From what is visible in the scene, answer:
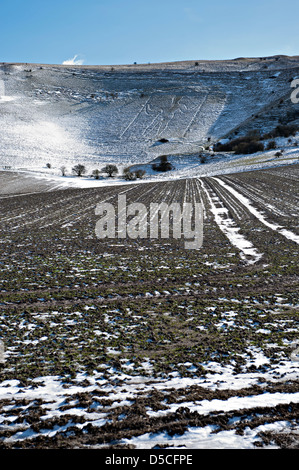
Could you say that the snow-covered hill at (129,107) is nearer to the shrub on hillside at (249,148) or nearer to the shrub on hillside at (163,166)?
the shrub on hillside at (163,166)

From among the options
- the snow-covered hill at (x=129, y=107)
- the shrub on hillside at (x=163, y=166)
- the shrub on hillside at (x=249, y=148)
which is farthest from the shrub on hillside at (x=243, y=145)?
the shrub on hillside at (x=163, y=166)

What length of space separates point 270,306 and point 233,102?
101 meters

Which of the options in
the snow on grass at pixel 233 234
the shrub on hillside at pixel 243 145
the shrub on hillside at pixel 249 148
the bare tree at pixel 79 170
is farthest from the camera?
the shrub on hillside at pixel 243 145

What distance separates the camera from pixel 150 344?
7816 mm

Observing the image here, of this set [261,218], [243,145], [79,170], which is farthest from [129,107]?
[261,218]

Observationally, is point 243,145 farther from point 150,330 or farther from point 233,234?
point 150,330

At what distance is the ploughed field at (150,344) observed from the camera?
17.4ft

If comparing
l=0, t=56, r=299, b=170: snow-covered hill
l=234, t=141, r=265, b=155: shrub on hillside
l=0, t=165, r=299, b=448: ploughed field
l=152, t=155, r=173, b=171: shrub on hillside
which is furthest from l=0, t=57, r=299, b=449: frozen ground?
l=0, t=56, r=299, b=170: snow-covered hill

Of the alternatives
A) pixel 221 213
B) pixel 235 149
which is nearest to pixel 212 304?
pixel 221 213

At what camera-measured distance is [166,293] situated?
1078 centimetres

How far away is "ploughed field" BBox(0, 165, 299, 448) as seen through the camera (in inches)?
209

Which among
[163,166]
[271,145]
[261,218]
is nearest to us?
[261,218]

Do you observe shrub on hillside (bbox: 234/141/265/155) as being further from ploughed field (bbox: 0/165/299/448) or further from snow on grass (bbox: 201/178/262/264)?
ploughed field (bbox: 0/165/299/448)
